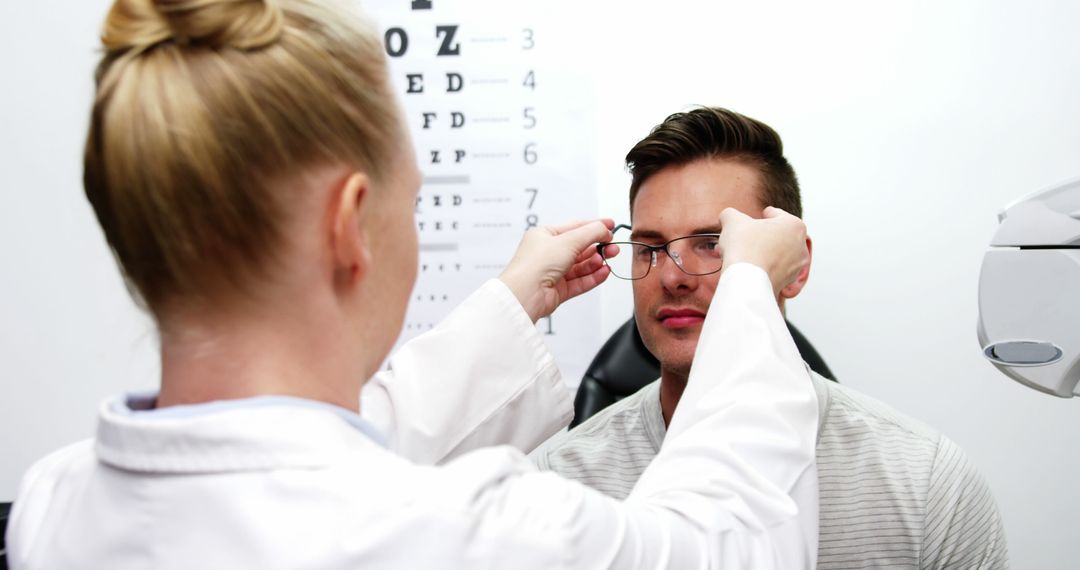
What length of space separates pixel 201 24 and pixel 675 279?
39.0 inches

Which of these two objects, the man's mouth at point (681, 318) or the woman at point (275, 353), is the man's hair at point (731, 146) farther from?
the woman at point (275, 353)

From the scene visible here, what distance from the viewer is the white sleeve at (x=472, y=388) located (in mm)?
1046

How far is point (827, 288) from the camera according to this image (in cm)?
185

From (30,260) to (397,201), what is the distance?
5.38ft

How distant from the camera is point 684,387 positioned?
150 cm

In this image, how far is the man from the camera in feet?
4.27

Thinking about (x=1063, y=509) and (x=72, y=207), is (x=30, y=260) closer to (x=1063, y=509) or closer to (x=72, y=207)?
(x=72, y=207)

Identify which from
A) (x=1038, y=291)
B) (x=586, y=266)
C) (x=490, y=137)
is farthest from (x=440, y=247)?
(x=1038, y=291)

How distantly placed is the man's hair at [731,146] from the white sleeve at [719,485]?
2.26 feet

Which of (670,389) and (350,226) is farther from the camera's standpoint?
(670,389)

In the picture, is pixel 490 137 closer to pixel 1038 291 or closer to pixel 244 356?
pixel 1038 291

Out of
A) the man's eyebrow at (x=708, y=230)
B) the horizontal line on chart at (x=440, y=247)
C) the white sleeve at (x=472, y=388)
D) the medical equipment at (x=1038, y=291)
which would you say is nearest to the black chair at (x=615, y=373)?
the man's eyebrow at (x=708, y=230)

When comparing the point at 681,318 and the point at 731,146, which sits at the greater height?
the point at 731,146

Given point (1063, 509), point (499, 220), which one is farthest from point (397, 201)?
point (1063, 509)
